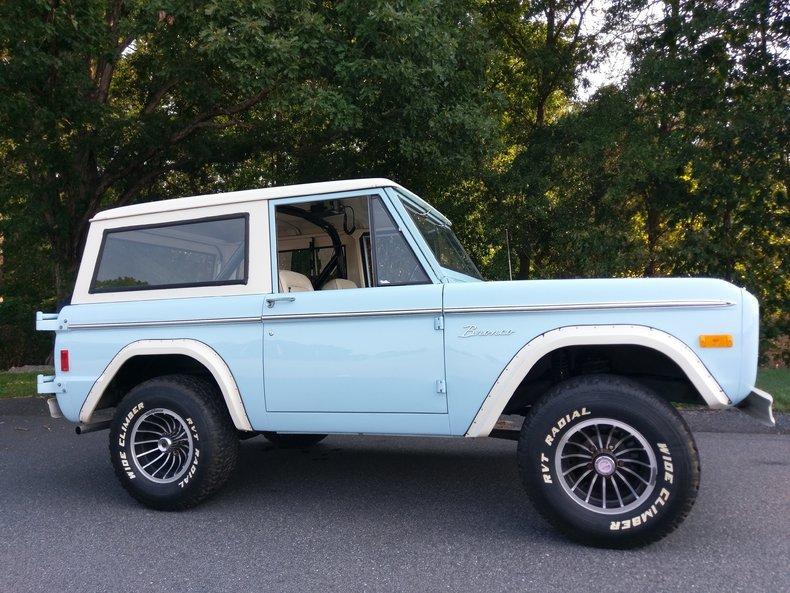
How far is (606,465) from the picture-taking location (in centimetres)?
365

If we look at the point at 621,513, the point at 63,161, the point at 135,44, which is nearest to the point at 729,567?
the point at 621,513

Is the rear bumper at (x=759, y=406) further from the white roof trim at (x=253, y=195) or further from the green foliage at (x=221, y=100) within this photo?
the green foliage at (x=221, y=100)

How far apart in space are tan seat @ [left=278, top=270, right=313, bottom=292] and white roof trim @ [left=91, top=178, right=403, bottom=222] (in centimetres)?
56

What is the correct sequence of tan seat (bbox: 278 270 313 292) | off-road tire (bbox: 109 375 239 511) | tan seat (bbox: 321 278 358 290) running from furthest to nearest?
tan seat (bbox: 321 278 358 290) → tan seat (bbox: 278 270 313 292) → off-road tire (bbox: 109 375 239 511)

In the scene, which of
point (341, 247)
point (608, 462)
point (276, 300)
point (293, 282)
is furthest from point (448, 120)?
point (608, 462)

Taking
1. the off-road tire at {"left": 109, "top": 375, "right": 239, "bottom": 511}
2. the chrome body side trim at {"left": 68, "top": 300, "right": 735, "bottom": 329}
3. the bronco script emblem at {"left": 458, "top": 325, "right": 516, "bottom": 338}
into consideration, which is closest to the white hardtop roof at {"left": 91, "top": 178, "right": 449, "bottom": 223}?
the chrome body side trim at {"left": 68, "top": 300, "right": 735, "bottom": 329}

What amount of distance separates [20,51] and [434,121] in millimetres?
5396

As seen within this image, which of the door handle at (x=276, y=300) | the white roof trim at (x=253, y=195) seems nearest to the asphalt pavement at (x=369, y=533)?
the door handle at (x=276, y=300)

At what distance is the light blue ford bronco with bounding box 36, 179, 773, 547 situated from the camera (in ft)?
11.7

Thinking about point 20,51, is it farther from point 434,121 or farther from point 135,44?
Result: point 434,121

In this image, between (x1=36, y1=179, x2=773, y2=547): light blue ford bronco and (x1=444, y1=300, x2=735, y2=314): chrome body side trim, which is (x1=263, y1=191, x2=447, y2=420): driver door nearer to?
(x1=36, y1=179, x2=773, y2=547): light blue ford bronco

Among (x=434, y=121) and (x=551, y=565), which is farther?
(x=434, y=121)

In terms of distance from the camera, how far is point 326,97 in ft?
25.9

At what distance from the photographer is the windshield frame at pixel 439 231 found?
14.2 feet
